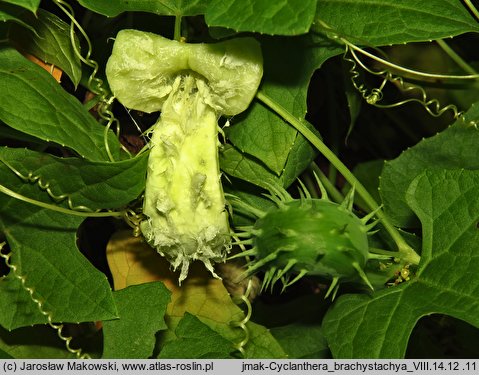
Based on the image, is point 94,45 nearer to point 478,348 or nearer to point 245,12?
point 245,12

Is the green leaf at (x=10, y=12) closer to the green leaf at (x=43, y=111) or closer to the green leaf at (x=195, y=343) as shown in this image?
the green leaf at (x=43, y=111)

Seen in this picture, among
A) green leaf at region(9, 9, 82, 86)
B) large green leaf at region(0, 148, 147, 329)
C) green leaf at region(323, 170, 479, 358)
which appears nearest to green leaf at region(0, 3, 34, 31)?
green leaf at region(9, 9, 82, 86)

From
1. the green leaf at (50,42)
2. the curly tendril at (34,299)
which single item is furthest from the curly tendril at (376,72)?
the curly tendril at (34,299)

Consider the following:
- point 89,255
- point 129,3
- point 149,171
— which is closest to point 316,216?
point 149,171

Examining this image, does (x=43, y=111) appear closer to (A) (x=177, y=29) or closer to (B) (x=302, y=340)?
(A) (x=177, y=29)

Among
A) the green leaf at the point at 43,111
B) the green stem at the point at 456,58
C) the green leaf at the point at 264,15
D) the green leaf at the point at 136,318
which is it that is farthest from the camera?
the green stem at the point at 456,58

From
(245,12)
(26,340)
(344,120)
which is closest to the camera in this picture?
(245,12)
